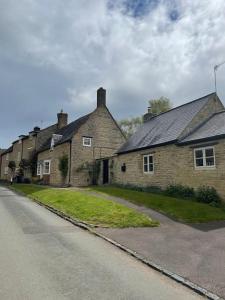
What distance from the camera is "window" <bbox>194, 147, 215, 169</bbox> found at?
18.5 meters

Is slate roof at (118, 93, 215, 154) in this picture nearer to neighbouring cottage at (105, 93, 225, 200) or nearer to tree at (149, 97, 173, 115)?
neighbouring cottage at (105, 93, 225, 200)

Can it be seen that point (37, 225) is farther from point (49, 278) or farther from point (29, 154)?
point (29, 154)

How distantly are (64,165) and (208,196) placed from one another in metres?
19.3

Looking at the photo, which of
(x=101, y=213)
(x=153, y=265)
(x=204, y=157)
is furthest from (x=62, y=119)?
(x=153, y=265)

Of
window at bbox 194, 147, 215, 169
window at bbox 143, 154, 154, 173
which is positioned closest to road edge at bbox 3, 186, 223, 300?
window at bbox 194, 147, 215, 169

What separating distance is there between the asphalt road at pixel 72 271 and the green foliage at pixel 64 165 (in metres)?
22.5

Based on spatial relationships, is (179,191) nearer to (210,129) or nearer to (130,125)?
(210,129)

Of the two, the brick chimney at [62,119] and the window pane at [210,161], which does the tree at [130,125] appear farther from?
the window pane at [210,161]

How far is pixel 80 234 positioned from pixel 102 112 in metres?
26.5

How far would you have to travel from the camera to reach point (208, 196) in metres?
17.6

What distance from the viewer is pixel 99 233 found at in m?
10.7

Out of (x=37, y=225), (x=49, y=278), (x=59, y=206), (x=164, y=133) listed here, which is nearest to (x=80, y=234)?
(x=37, y=225)

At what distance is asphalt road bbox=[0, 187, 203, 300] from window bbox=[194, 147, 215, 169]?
424 inches

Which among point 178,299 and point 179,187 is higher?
point 179,187
